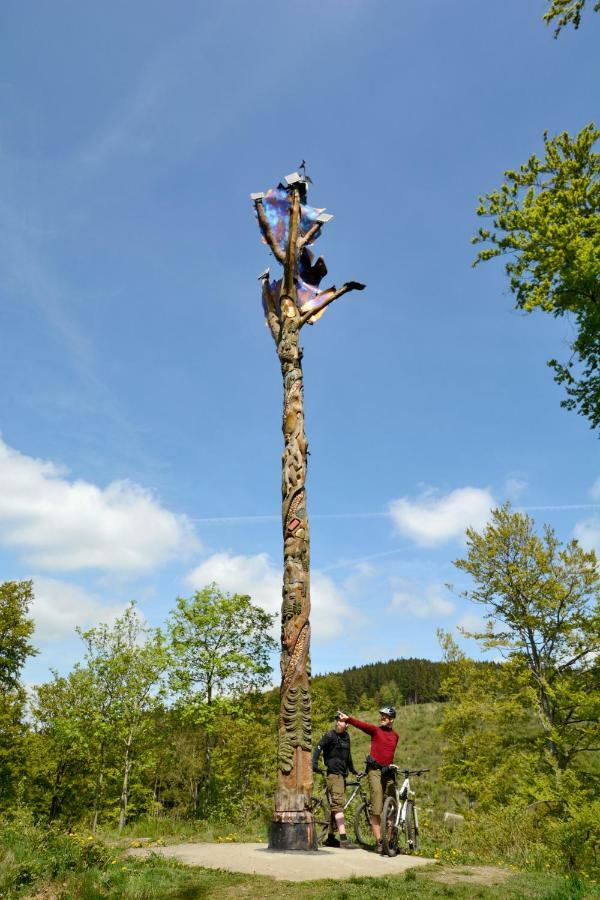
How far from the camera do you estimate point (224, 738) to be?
30016mm

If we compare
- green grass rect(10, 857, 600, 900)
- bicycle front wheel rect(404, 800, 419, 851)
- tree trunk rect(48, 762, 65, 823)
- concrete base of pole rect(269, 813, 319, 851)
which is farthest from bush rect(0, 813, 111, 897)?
tree trunk rect(48, 762, 65, 823)

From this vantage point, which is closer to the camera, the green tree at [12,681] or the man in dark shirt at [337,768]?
the man in dark shirt at [337,768]

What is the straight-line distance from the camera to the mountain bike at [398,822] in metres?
8.77

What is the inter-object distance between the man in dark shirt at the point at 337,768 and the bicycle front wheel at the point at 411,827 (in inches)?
36.1

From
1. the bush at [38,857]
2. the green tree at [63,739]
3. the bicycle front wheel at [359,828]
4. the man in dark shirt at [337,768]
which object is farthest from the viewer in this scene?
the green tree at [63,739]

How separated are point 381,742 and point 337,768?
90 centimetres

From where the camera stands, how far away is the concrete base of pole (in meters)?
8.76

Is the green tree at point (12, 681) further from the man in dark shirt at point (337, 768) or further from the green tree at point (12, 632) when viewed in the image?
the man in dark shirt at point (337, 768)

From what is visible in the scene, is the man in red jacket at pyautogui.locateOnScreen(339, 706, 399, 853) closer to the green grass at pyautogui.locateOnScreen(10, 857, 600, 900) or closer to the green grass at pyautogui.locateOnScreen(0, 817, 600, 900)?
the green grass at pyautogui.locateOnScreen(0, 817, 600, 900)

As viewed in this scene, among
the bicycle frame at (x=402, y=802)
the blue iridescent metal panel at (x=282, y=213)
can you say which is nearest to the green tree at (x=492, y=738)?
the bicycle frame at (x=402, y=802)

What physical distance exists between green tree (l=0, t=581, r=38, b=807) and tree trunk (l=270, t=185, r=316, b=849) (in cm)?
2093

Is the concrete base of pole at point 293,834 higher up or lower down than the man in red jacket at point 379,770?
lower down

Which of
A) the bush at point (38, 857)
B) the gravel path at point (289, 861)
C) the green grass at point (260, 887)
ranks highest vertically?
the bush at point (38, 857)

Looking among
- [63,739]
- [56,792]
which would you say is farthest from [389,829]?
[56,792]
